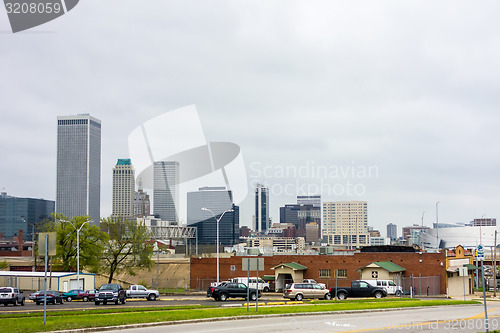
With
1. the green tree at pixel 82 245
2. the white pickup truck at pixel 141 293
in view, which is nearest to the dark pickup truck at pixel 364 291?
the white pickup truck at pixel 141 293

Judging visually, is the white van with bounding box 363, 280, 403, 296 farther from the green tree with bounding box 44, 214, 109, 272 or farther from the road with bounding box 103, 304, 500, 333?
the green tree with bounding box 44, 214, 109, 272

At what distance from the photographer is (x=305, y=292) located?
52812mm

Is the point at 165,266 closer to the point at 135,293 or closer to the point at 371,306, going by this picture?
the point at 135,293

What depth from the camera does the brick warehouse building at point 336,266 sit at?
69312 mm

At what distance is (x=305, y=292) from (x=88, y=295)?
64.6ft

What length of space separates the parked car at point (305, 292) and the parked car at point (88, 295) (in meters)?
17.3

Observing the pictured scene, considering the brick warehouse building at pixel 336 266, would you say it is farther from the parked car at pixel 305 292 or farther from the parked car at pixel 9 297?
the parked car at pixel 9 297

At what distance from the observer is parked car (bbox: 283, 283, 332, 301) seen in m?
52.4

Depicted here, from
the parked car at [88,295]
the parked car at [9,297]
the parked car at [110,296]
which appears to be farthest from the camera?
the parked car at [88,295]

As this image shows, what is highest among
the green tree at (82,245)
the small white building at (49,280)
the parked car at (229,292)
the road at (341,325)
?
the green tree at (82,245)

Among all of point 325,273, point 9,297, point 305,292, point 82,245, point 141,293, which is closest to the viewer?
point 9,297

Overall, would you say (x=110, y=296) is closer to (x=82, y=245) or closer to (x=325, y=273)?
(x=325, y=273)

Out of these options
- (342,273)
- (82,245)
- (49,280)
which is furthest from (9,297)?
(342,273)

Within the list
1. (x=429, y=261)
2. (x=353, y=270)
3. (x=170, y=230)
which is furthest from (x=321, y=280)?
(x=170, y=230)
